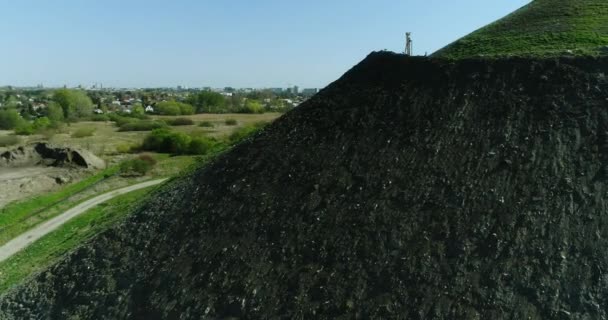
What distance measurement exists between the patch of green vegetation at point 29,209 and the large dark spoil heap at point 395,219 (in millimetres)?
14707

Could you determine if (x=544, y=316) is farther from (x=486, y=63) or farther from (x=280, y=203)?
(x=486, y=63)

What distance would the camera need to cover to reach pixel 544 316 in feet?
31.6

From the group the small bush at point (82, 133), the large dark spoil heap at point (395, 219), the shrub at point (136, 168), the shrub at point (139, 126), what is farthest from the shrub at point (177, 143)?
the large dark spoil heap at point (395, 219)

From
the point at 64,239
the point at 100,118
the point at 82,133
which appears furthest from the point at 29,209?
the point at 100,118

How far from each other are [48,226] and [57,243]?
16.0ft

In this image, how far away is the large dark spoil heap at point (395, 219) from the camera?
34.6 ft

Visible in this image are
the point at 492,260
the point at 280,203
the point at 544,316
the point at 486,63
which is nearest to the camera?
the point at 544,316

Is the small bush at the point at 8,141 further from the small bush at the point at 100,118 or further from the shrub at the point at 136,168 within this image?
the small bush at the point at 100,118

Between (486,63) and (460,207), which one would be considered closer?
(460,207)

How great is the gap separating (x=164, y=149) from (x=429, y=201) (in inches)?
1905

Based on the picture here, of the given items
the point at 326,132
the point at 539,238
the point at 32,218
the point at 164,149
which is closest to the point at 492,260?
the point at 539,238

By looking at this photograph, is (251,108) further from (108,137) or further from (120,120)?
(108,137)

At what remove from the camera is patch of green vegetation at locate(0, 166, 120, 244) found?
28.2m

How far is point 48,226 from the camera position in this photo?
2842cm
